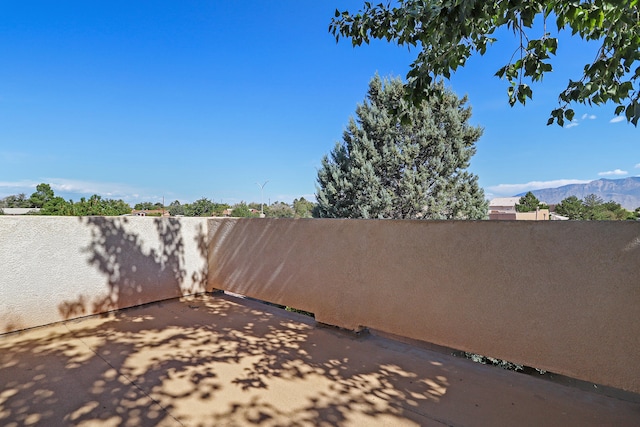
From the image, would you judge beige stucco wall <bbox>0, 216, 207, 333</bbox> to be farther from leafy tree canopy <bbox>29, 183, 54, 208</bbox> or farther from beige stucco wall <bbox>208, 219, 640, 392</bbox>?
leafy tree canopy <bbox>29, 183, 54, 208</bbox>

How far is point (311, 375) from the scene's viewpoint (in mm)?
2658

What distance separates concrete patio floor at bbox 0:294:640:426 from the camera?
2062 mm

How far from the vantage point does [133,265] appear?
180 inches

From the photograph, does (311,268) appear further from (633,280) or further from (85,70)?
(85,70)

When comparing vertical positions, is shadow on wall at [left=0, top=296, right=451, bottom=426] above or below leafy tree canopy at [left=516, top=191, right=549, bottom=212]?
below

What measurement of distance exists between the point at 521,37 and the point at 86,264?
5.83m

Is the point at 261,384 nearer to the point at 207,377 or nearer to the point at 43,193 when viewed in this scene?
the point at 207,377

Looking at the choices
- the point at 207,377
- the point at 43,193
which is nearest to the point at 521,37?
the point at 207,377

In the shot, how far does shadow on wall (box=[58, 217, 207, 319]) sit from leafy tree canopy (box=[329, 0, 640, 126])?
3960 millimetres

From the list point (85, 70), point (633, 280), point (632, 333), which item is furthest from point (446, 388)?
point (85, 70)

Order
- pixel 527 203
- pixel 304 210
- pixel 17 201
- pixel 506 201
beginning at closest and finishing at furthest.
A: 1. pixel 17 201
2. pixel 304 210
3. pixel 527 203
4. pixel 506 201

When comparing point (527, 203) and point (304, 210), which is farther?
point (527, 203)

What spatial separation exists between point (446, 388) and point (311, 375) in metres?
1.11

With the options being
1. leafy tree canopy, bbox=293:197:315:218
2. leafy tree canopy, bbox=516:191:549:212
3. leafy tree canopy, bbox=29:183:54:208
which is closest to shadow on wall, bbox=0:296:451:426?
leafy tree canopy, bbox=293:197:315:218
